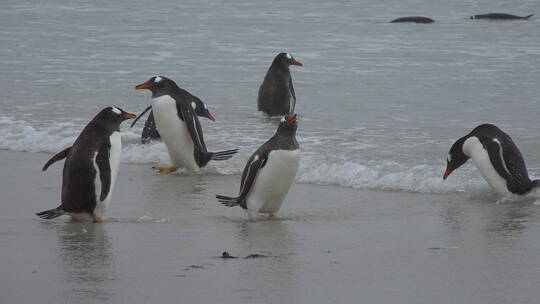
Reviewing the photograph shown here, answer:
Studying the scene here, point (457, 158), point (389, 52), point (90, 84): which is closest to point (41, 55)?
point (90, 84)

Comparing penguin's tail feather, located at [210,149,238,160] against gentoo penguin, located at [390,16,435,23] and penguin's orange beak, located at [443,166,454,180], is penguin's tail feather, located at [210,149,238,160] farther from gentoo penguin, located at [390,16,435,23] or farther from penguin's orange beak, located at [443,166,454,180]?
gentoo penguin, located at [390,16,435,23]

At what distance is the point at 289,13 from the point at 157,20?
328cm

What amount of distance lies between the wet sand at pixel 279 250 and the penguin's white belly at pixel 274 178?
15 cm

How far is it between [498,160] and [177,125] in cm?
248

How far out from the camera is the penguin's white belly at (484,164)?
21.4ft

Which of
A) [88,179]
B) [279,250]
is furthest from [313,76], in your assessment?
[279,250]

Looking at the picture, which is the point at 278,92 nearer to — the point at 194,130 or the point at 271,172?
the point at 194,130

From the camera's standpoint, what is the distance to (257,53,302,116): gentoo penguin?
35.5ft

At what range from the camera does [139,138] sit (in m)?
9.10

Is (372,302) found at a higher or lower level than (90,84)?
higher

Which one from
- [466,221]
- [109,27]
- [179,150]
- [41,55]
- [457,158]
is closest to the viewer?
[466,221]

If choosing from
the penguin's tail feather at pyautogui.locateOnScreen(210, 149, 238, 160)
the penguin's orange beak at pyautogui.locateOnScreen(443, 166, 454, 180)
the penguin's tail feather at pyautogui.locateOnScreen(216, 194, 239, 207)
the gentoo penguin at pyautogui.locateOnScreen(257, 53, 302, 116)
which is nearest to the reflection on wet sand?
the penguin's tail feather at pyautogui.locateOnScreen(216, 194, 239, 207)

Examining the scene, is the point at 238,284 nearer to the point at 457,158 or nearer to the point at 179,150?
the point at 457,158

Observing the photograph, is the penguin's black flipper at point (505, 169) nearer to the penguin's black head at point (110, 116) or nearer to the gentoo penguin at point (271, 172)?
the gentoo penguin at point (271, 172)
